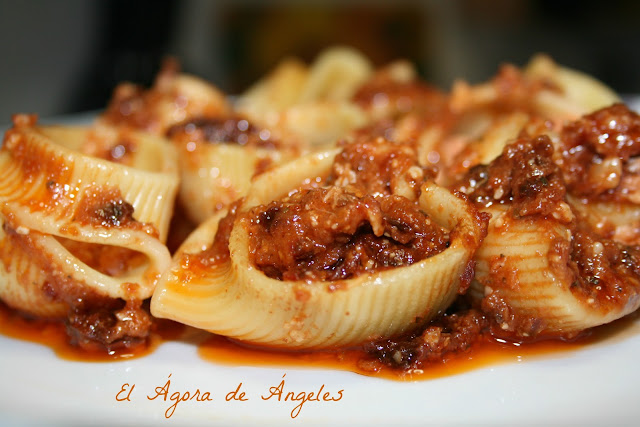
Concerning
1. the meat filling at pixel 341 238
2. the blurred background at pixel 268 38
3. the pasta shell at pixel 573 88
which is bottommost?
the blurred background at pixel 268 38

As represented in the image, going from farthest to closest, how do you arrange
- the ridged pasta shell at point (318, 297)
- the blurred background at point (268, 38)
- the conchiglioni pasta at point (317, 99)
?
the blurred background at point (268, 38) < the conchiglioni pasta at point (317, 99) < the ridged pasta shell at point (318, 297)

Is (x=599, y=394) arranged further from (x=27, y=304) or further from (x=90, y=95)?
(x=90, y=95)

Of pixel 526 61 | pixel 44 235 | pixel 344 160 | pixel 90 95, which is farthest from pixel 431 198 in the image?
pixel 526 61

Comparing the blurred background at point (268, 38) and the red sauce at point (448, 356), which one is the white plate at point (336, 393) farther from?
the blurred background at point (268, 38)

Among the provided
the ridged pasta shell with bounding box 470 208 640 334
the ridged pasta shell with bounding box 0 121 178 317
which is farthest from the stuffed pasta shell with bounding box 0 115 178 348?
the ridged pasta shell with bounding box 470 208 640 334

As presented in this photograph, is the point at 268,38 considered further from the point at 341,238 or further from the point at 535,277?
the point at 535,277

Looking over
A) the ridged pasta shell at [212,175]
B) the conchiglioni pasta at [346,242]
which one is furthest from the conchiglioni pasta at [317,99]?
the conchiglioni pasta at [346,242]

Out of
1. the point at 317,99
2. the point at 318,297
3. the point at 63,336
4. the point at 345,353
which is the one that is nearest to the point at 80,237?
the point at 63,336
